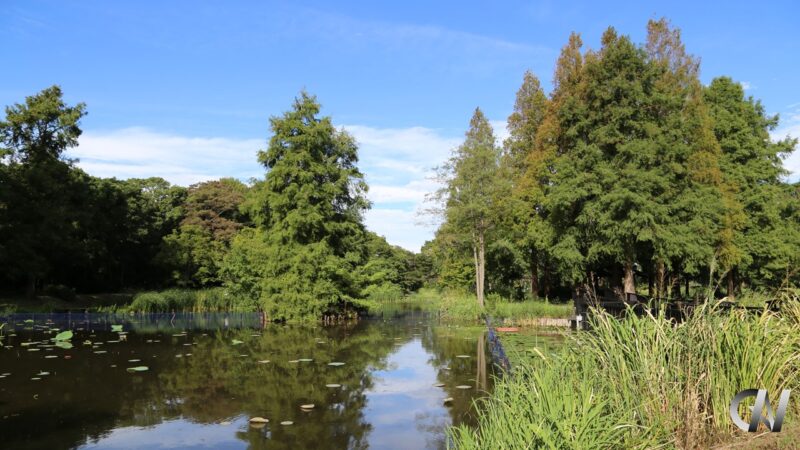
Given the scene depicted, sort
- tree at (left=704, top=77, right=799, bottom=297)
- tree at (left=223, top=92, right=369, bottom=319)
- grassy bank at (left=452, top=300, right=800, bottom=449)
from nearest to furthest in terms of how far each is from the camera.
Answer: grassy bank at (left=452, top=300, right=800, bottom=449)
tree at (left=223, top=92, right=369, bottom=319)
tree at (left=704, top=77, right=799, bottom=297)

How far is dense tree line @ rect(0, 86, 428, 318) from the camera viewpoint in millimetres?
21766

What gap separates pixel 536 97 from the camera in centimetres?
2589

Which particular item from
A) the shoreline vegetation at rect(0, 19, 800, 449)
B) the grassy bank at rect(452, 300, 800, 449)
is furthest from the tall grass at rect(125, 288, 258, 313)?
the grassy bank at rect(452, 300, 800, 449)

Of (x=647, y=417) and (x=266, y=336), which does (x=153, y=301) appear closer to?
(x=266, y=336)

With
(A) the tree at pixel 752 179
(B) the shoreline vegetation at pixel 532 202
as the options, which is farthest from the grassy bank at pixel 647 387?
(A) the tree at pixel 752 179

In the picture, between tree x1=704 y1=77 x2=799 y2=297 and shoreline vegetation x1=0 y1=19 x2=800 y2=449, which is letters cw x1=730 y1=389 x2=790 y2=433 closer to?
shoreline vegetation x1=0 y1=19 x2=800 y2=449

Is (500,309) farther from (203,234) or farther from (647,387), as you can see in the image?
(203,234)

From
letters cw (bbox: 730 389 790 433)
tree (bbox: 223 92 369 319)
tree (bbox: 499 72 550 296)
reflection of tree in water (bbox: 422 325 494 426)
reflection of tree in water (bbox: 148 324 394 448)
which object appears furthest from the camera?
tree (bbox: 499 72 550 296)

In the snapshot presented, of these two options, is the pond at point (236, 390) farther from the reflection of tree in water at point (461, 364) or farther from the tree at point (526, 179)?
the tree at point (526, 179)

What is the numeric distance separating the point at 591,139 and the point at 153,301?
69.3ft

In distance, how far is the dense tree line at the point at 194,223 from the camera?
2177 centimetres

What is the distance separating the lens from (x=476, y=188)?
2383 cm

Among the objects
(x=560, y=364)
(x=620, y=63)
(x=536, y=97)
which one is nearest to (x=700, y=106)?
(x=620, y=63)

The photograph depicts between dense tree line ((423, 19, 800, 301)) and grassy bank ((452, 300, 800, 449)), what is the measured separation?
40.1 ft
